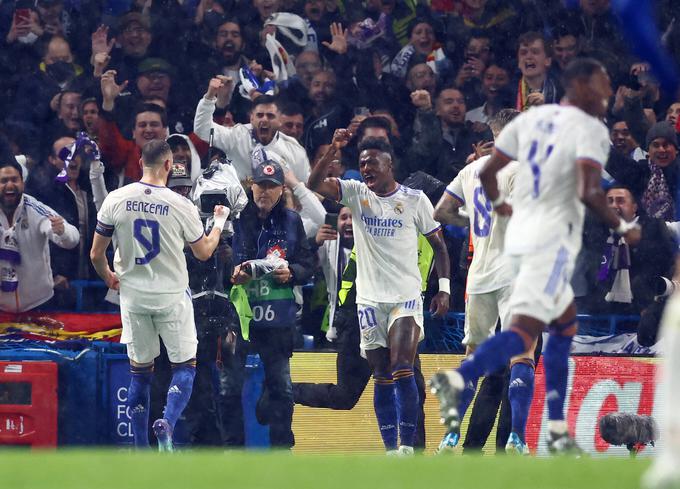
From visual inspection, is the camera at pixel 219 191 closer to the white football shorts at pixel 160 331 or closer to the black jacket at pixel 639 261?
the white football shorts at pixel 160 331

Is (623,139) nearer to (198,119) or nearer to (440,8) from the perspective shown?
(440,8)

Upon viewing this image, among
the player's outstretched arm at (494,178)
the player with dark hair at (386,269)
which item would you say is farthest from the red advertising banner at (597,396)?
the player's outstretched arm at (494,178)

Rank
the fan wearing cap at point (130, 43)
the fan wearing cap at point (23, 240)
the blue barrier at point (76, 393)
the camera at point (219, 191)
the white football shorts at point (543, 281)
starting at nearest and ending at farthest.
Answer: the white football shorts at point (543, 281) < the camera at point (219, 191) < the blue barrier at point (76, 393) < the fan wearing cap at point (23, 240) < the fan wearing cap at point (130, 43)

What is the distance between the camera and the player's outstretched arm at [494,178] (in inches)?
323

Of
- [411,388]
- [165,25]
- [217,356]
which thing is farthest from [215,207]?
[165,25]

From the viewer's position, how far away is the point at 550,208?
790cm

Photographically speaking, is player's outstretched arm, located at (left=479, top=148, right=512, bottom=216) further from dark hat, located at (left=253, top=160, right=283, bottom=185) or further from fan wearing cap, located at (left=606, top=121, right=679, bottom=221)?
fan wearing cap, located at (left=606, top=121, right=679, bottom=221)

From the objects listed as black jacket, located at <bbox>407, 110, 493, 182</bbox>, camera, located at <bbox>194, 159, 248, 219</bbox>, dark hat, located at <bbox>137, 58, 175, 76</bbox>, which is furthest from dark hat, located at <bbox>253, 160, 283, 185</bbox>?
dark hat, located at <bbox>137, 58, 175, 76</bbox>

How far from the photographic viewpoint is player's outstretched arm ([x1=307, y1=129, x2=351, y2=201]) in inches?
416

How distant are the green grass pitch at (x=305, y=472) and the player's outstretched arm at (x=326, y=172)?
3.47 m

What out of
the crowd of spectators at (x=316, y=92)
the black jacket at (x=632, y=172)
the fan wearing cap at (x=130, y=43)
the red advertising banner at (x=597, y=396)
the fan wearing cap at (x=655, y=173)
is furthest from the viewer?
the fan wearing cap at (x=130, y=43)

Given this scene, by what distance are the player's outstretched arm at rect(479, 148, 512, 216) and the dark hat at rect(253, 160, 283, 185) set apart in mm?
3892

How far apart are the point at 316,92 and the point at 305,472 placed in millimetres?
8254

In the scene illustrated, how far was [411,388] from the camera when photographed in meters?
10.8
